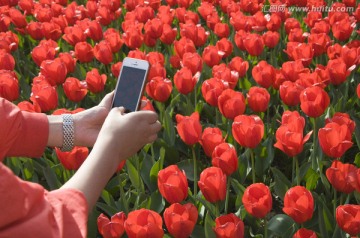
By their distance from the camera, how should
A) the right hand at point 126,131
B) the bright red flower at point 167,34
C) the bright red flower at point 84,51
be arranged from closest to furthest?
the right hand at point 126,131 → the bright red flower at point 84,51 → the bright red flower at point 167,34

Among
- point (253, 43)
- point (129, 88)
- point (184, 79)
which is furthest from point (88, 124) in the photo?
point (253, 43)

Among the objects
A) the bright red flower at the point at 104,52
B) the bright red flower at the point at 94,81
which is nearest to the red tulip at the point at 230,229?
the bright red flower at the point at 94,81

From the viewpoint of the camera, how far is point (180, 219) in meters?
1.78

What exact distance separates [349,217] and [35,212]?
937 mm

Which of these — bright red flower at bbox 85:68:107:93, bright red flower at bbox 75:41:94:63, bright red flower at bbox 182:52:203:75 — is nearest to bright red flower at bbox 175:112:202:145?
bright red flower at bbox 182:52:203:75

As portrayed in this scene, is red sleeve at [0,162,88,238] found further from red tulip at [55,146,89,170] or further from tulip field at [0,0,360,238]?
red tulip at [55,146,89,170]

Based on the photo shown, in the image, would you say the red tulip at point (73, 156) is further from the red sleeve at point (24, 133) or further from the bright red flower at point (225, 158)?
the bright red flower at point (225, 158)

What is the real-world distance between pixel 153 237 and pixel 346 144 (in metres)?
0.74

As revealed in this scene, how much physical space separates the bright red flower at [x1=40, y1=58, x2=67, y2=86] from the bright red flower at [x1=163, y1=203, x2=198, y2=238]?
1.32 metres

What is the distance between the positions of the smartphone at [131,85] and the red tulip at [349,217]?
2.17 ft

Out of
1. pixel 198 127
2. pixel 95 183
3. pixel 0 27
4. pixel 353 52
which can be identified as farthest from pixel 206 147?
pixel 0 27

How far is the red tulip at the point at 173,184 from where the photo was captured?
1.92m

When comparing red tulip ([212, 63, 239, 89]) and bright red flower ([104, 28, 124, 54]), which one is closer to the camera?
red tulip ([212, 63, 239, 89])

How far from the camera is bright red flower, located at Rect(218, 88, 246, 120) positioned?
94.0 inches
